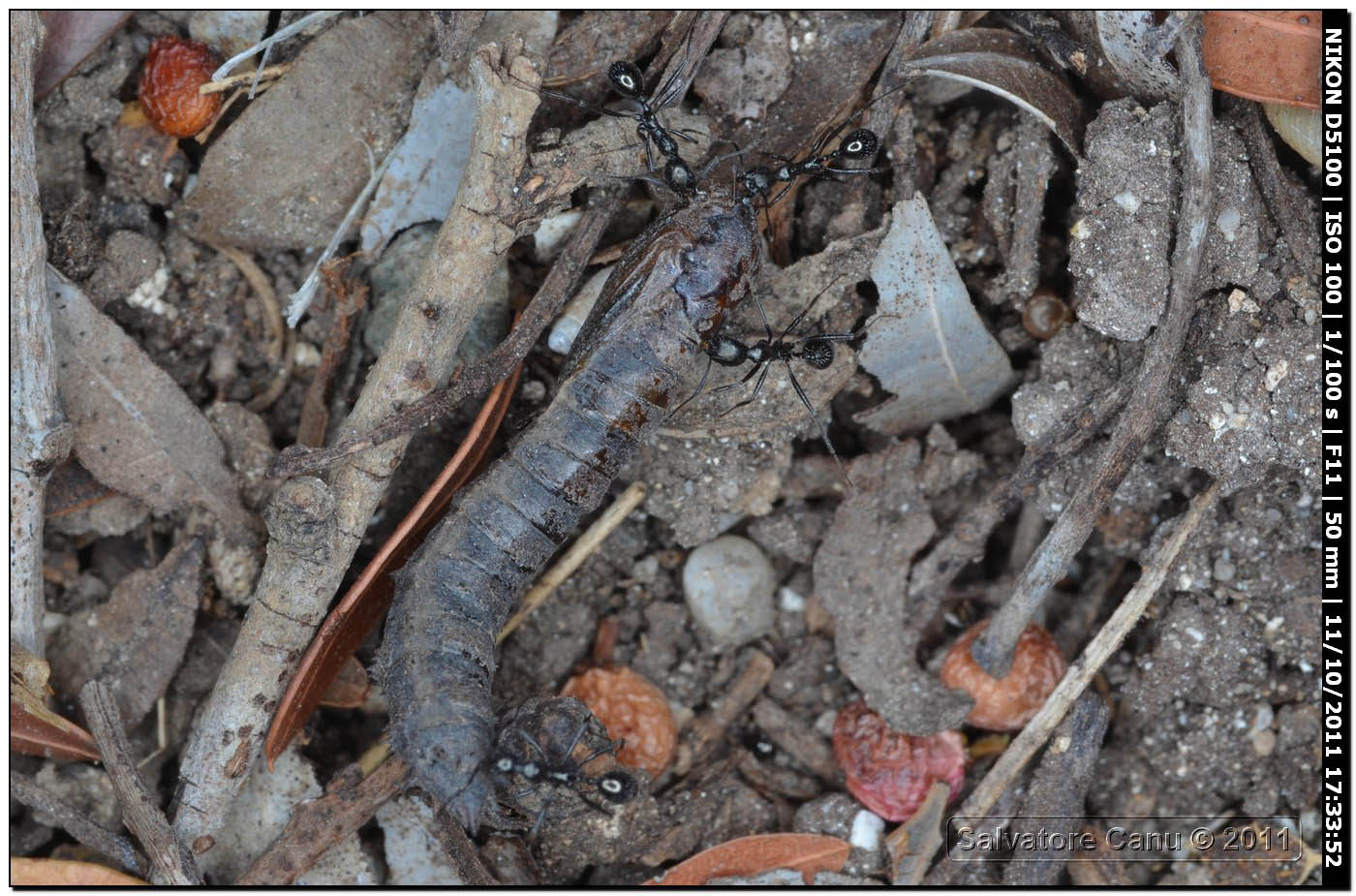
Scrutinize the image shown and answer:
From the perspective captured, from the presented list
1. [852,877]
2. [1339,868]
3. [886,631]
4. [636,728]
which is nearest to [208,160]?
[636,728]

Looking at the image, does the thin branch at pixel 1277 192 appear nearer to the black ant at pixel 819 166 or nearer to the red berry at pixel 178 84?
the black ant at pixel 819 166

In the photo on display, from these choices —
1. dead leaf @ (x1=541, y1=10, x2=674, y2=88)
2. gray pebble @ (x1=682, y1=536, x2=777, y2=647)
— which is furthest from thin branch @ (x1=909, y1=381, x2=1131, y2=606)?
dead leaf @ (x1=541, y1=10, x2=674, y2=88)

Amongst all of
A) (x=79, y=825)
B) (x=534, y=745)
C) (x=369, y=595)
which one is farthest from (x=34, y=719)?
(x=534, y=745)

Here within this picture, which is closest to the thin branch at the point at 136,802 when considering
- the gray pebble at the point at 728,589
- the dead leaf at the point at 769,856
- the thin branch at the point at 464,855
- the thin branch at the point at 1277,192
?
the thin branch at the point at 464,855

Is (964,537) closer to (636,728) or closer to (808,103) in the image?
(636,728)

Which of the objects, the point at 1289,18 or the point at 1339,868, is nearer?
the point at 1289,18
